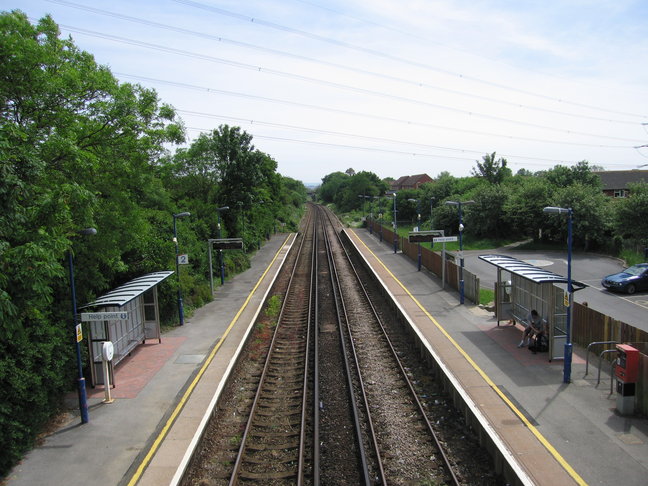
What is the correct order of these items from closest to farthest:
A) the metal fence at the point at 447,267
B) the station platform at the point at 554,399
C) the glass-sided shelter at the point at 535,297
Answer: the station platform at the point at 554,399 → the glass-sided shelter at the point at 535,297 → the metal fence at the point at 447,267

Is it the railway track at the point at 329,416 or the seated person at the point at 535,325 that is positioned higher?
the seated person at the point at 535,325

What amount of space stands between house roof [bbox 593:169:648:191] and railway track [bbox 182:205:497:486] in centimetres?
6205

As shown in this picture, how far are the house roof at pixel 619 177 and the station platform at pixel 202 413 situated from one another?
60.1 metres

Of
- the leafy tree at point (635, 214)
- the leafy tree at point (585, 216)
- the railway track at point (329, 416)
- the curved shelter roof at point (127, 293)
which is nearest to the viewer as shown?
the railway track at point (329, 416)

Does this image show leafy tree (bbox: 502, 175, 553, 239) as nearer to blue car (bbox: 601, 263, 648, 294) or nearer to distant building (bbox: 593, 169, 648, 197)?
blue car (bbox: 601, 263, 648, 294)

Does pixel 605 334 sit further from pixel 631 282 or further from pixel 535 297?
pixel 631 282

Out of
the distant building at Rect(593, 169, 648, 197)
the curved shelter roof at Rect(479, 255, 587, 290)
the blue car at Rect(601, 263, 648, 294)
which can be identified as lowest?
the blue car at Rect(601, 263, 648, 294)

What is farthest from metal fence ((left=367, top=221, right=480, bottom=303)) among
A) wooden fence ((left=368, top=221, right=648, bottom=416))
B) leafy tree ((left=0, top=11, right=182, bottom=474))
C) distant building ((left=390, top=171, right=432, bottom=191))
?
distant building ((left=390, top=171, right=432, bottom=191))

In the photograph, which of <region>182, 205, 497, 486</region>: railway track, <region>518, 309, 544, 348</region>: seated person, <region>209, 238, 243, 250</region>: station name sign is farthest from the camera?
<region>209, 238, 243, 250</region>: station name sign

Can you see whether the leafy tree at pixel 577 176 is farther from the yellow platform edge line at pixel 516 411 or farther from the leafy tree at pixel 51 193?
the leafy tree at pixel 51 193

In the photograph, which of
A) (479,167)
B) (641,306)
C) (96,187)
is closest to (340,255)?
Result: (641,306)

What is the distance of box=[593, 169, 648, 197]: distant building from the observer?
66.1 metres

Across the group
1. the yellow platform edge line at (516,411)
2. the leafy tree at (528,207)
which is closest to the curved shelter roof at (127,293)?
the yellow platform edge line at (516,411)

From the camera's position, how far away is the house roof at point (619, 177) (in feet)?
222
